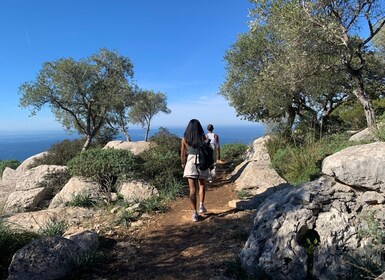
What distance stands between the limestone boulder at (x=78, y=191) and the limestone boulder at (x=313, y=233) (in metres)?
6.22

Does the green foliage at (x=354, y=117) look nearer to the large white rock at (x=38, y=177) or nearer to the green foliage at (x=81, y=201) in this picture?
the green foliage at (x=81, y=201)

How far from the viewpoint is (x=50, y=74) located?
20.4 metres

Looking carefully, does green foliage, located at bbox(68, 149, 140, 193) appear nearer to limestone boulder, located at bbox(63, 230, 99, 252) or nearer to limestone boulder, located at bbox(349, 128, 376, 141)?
limestone boulder, located at bbox(63, 230, 99, 252)

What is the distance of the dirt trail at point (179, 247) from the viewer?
482 centimetres

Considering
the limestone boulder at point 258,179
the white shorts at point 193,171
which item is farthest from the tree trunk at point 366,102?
the white shorts at point 193,171

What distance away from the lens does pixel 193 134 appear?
278 inches

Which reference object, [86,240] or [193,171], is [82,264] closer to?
[86,240]

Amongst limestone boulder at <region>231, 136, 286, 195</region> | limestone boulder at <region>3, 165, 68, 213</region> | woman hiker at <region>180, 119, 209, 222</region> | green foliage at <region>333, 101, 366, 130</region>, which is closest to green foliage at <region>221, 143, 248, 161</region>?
limestone boulder at <region>231, 136, 286, 195</region>

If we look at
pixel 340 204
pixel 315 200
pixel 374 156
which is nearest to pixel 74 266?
pixel 315 200

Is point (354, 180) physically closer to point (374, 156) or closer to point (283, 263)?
point (374, 156)

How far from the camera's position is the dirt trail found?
4.82 m

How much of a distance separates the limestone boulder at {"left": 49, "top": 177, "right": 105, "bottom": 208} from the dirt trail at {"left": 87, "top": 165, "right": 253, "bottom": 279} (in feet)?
8.85

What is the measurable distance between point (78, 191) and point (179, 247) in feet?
16.8

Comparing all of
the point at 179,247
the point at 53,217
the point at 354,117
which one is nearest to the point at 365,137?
the point at 179,247
